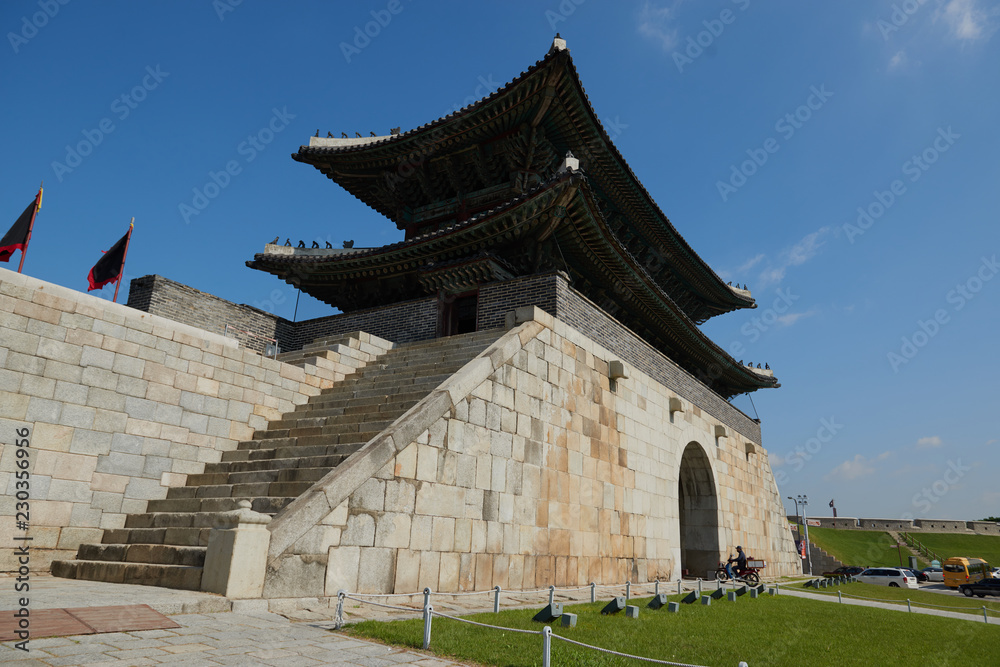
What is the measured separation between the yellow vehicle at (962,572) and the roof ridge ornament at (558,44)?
30.5m

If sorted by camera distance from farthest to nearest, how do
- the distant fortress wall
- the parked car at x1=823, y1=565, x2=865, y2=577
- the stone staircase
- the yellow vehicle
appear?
the distant fortress wall, the parked car at x1=823, y1=565, x2=865, y2=577, the yellow vehicle, the stone staircase

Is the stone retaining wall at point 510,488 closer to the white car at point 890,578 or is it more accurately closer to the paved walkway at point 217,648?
the paved walkway at point 217,648

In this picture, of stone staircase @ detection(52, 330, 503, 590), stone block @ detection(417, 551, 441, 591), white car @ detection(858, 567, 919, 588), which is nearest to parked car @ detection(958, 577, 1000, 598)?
white car @ detection(858, 567, 919, 588)

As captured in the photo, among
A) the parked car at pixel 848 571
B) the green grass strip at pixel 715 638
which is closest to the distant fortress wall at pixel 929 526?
the parked car at pixel 848 571

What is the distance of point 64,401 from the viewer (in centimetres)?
758

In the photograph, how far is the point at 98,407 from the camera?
787 cm

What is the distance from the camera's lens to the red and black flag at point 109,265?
10953 mm

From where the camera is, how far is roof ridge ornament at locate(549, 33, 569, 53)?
13305 mm

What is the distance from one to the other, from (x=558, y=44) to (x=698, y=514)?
13.3m

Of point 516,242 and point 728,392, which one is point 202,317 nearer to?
point 516,242

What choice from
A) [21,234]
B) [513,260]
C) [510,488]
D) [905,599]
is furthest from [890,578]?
[21,234]

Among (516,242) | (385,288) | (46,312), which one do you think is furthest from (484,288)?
(46,312)

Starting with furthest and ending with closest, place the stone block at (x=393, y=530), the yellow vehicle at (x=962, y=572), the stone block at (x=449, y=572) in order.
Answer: the yellow vehicle at (x=962, y=572), the stone block at (x=449, y=572), the stone block at (x=393, y=530)

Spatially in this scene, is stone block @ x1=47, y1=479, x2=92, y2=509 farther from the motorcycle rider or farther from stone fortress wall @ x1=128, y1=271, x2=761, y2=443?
the motorcycle rider
